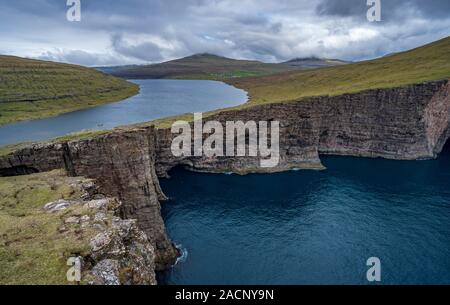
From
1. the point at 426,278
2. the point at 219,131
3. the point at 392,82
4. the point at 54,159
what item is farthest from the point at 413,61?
the point at 54,159

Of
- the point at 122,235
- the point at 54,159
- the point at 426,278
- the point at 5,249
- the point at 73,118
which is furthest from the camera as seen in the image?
the point at 73,118

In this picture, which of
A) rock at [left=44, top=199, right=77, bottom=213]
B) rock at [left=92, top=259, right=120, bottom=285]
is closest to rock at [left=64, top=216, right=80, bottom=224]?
rock at [left=44, top=199, right=77, bottom=213]
